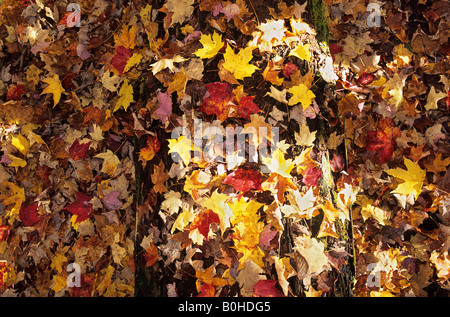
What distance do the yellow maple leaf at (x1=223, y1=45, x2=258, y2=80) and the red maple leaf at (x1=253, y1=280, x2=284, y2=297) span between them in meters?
0.83

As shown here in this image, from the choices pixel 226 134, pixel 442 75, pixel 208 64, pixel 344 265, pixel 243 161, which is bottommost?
pixel 344 265

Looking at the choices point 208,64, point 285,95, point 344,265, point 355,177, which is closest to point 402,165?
point 355,177

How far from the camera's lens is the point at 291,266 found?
133cm

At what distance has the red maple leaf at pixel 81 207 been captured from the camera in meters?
2.03

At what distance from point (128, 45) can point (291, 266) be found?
172cm

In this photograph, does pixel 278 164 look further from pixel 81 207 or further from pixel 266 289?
pixel 81 207

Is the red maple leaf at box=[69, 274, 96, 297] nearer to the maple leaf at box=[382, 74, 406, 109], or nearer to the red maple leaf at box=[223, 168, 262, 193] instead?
the red maple leaf at box=[223, 168, 262, 193]

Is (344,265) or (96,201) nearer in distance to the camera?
(344,265)

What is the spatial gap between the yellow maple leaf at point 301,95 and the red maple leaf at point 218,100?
0.25 m

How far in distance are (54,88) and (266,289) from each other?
186cm

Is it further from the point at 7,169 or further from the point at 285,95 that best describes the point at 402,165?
the point at 7,169

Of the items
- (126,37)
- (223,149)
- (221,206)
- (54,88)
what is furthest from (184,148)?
(54,88)
